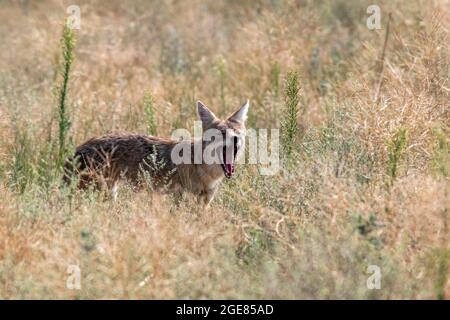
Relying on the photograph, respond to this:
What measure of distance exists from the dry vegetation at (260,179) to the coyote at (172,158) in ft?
0.69

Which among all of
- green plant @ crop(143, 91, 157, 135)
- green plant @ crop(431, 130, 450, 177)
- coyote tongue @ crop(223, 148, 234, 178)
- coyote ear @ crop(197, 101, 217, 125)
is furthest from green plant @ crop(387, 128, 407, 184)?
green plant @ crop(143, 91, 157, 135)

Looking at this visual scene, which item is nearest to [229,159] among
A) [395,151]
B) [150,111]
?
[150,111]

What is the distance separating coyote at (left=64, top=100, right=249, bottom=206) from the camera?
782 cm

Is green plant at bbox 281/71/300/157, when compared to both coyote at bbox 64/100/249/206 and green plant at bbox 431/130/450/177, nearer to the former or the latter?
coyote at bbox 64/100/249/206

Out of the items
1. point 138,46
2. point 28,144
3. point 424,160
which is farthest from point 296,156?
point 138,46

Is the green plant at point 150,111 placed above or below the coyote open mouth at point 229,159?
above

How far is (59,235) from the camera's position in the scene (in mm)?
6164

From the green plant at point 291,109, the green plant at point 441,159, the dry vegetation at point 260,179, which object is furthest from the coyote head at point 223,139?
the green plant at point 441,159

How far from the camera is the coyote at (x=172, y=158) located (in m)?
7.82

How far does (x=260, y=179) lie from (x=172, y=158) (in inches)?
46.9

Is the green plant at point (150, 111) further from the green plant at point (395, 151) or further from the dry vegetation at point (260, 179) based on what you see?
the green plant at point (395, 151)

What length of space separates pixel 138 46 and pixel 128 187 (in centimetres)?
573

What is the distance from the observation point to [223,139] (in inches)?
306
